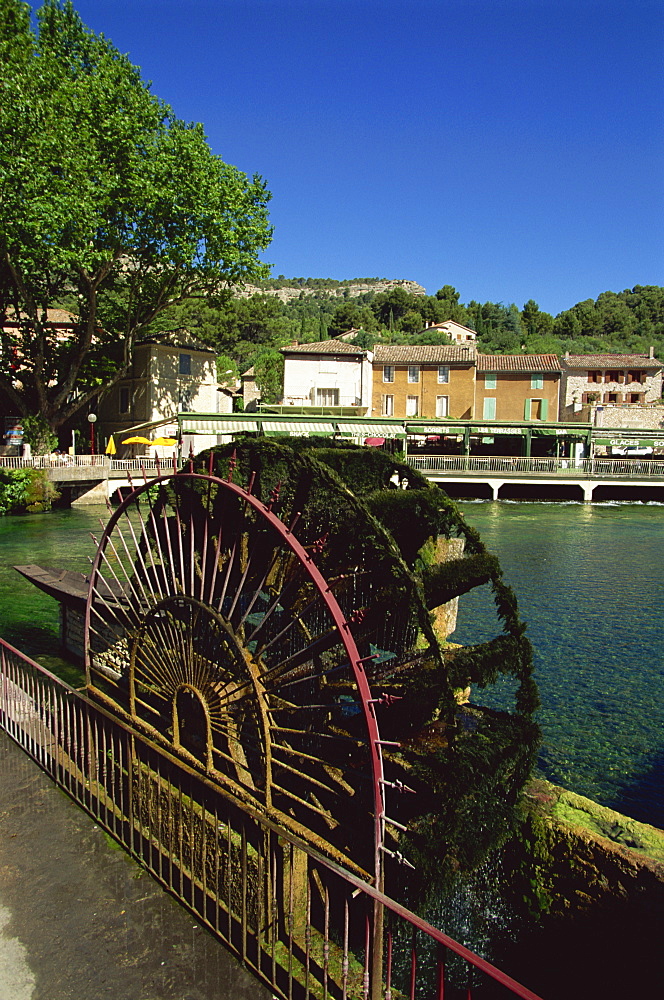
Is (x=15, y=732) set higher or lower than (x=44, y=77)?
lower

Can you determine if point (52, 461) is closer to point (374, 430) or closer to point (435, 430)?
point (374, 430)

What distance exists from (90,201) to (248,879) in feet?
90.5

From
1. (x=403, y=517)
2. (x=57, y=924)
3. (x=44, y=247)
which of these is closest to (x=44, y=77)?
(x=44, y=247)

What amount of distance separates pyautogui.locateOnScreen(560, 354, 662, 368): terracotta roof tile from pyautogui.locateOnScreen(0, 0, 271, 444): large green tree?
41523mm

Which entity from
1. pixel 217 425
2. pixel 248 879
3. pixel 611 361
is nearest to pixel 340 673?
pixel 248 879

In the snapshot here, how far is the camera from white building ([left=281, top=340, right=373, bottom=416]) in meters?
51.7

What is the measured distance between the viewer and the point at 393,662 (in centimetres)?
779

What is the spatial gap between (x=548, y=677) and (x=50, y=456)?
2718 cm

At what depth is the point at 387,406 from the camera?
54000 mm

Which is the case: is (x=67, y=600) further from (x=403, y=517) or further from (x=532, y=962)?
(x=532, y=962)

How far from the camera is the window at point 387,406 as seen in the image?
53.9 metres

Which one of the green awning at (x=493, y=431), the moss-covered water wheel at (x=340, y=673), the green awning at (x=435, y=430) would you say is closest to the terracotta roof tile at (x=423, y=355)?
the green awning at (x=435, y=430)

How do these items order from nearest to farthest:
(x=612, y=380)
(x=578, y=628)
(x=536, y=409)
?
(x=578, y=628) → (x=536, y=409) → (x=612, y=380)

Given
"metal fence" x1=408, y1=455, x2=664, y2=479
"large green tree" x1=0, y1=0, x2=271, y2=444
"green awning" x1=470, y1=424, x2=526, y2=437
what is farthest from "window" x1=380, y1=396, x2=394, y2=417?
"large green tree" x1=0, y1=0, x2=271, y2=444
